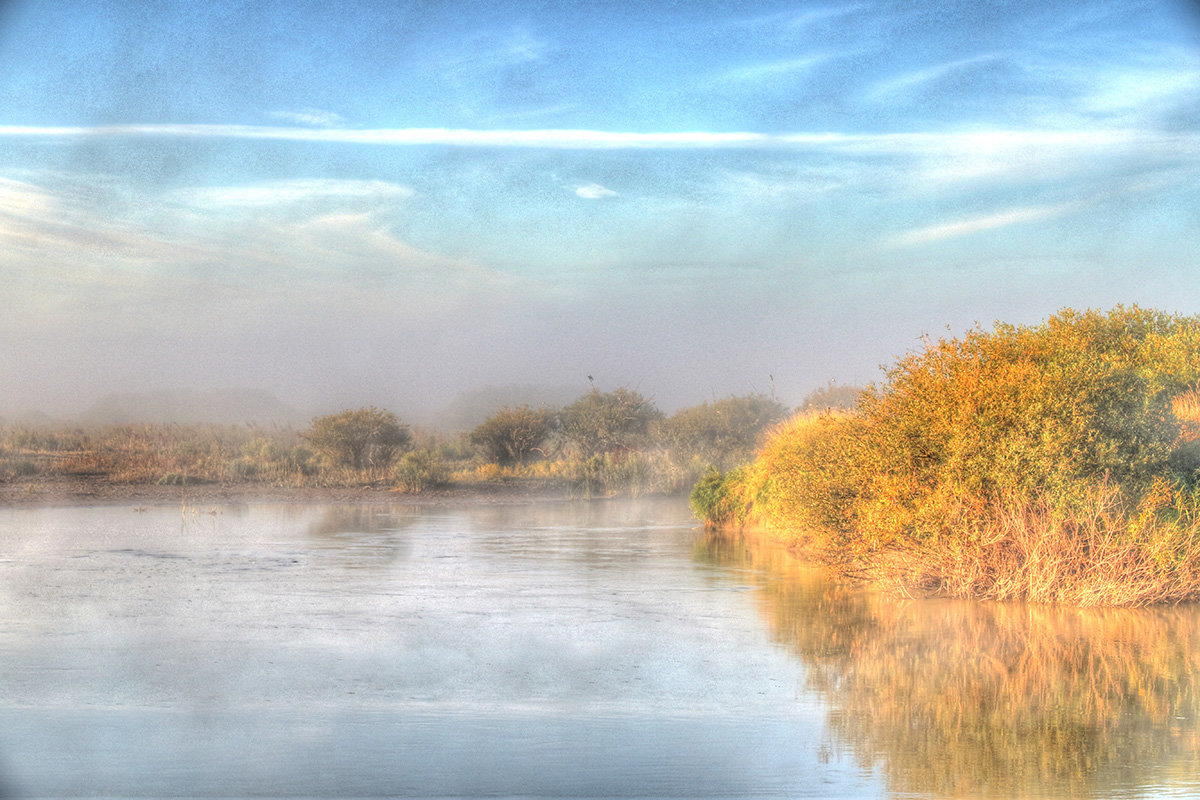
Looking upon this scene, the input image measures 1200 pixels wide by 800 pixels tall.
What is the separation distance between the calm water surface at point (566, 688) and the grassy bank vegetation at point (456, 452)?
19.5 meters

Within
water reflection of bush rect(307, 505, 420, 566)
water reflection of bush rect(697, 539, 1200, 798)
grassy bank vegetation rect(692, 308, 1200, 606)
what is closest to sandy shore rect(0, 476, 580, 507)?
water reflection of bush rect(307, 505, 420, 566)

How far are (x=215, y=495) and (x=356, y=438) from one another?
7954mm

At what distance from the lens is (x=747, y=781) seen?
6.39 metres

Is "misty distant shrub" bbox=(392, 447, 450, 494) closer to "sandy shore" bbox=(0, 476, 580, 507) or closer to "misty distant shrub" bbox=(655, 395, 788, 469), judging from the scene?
"sandy shore" bbox=(0, 476, 580, 507)

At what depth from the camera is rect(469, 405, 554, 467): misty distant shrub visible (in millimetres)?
47719

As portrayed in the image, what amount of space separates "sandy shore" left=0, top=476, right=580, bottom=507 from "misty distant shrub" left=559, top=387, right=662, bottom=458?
28.0 feet

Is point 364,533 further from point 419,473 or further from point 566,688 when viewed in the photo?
point 566,688

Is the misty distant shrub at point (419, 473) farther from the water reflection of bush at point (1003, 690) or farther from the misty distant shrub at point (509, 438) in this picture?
the water reflection of bush at point (1003, 690)

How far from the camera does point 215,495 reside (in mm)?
33375

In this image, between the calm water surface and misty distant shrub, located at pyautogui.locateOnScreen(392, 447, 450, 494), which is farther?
misty distant shrub, located at pyautogui.locateOnScreen(392, 447, 450, 494)

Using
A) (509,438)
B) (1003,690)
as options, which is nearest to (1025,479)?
(1003,690)

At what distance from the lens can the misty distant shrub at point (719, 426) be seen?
41.6 m

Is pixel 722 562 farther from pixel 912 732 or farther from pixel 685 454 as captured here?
pixel 685 454

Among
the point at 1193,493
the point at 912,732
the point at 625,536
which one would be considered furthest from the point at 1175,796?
the point at 625,536
